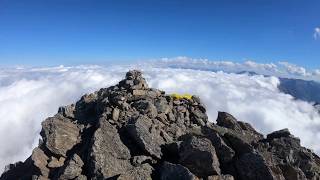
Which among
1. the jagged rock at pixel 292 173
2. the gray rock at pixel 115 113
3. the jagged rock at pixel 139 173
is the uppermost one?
the gray rock at pixel 115 113

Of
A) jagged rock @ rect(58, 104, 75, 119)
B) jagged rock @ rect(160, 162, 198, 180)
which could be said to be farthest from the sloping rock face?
jagged rock @ rect(58, 104, 75, 119)

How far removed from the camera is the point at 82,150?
37.1 metres

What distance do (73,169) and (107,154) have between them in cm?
342

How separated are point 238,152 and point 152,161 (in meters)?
8.19

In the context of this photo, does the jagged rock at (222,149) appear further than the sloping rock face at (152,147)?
Yes

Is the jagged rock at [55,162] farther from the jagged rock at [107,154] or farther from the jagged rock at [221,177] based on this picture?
the jagged rock at [221,177]

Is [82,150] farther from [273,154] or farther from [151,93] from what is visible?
[273,154]

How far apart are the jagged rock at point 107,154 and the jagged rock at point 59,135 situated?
13.5ft

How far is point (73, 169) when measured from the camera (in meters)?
32.8

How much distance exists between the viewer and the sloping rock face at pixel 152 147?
3197 cm

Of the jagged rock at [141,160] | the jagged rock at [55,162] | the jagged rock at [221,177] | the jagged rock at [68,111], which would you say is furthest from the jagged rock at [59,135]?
the jagged rock at [221,177]

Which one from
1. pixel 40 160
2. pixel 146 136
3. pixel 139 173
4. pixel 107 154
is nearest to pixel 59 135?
pixel 40 160

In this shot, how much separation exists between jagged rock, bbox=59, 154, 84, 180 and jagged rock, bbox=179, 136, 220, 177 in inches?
361

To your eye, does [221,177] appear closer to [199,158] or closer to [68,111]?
[199,158]
